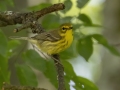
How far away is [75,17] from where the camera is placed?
260 centimetres

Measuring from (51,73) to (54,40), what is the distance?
1.67ft

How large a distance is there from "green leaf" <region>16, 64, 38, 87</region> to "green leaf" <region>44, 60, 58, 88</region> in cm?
10

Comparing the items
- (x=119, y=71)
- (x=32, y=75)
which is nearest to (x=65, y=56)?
(x=32, y=75)

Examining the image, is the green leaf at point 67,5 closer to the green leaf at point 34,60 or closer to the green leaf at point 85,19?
the green leaf at point 85,19

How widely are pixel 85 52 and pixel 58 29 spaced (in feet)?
1.06

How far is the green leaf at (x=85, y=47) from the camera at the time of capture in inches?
96.1

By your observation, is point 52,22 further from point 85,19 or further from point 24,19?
point 24,19

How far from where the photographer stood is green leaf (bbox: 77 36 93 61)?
2441 millimetres

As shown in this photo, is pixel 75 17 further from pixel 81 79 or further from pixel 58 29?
pixel 81 79

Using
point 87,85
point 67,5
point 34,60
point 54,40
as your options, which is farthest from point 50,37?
point 87,85

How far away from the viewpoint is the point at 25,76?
219cm

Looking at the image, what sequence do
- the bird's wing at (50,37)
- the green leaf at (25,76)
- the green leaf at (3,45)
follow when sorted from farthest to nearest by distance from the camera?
Result: the bird's wing at (50,37) → the green leaf at (25,76) → the green leaf at (3,45)

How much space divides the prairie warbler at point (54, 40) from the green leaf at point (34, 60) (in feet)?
0.65

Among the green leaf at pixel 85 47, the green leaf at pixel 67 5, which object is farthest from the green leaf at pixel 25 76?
the green leaf at pixel 67 5
